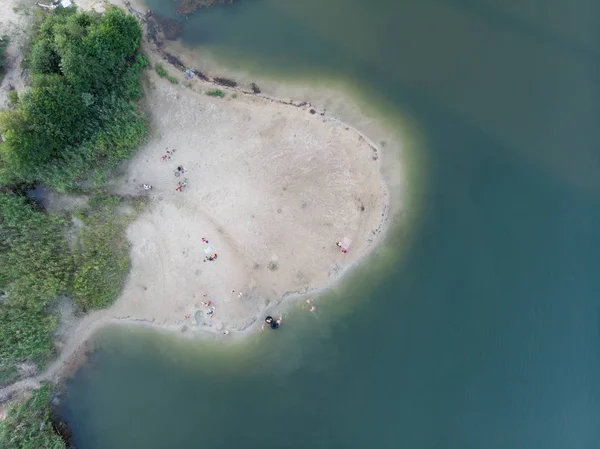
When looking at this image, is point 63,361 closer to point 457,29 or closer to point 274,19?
point 274,19

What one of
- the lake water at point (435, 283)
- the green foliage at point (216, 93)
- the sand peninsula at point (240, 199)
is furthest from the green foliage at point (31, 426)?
the green foliage at point (216, 93)

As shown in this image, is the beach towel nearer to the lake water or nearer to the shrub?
the lake water

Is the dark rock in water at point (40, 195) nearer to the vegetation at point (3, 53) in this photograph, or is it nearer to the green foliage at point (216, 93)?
the vegetation at point (3, 53)

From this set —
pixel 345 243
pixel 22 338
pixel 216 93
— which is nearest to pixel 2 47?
pixel 216 93

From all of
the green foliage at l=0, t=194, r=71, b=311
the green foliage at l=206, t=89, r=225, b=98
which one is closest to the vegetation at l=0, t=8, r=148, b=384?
the green foliage at l=0, t=194, r=71, b=311

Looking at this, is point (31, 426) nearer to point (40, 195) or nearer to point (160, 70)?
point (40, 195)

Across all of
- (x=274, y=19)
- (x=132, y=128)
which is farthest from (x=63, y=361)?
(x=274, y=19)
